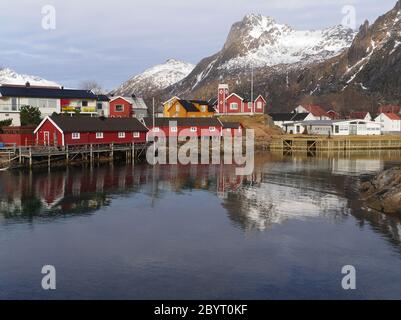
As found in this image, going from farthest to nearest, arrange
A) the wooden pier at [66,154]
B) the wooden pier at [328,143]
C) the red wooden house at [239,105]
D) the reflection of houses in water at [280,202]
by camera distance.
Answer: the red wooden house at [239,105] < the wooden pier at [328,143] < the wooden pier at [66,154] < the reflection of houses in water at [280,202]

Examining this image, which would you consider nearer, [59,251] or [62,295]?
[62,295]

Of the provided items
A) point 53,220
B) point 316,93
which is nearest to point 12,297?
point 53,220

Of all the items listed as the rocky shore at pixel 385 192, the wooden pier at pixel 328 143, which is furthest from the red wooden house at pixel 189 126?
the rocky shore at pixel 385 192

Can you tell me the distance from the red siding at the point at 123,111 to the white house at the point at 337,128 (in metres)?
31.9

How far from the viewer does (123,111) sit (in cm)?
7962

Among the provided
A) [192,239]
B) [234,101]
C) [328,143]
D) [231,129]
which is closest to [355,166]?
[328,143]

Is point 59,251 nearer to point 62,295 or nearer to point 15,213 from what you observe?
point 62,295

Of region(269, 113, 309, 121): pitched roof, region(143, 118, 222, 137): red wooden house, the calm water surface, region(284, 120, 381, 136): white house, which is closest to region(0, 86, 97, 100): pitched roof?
region(143, 118, 222, 137): red wooden house

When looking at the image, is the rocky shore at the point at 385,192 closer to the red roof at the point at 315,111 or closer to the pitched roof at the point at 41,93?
the pitched roof at the point at 41,93

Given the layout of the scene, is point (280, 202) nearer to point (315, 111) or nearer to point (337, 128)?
point (337, 128)

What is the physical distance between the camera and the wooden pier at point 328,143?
7744 cm
